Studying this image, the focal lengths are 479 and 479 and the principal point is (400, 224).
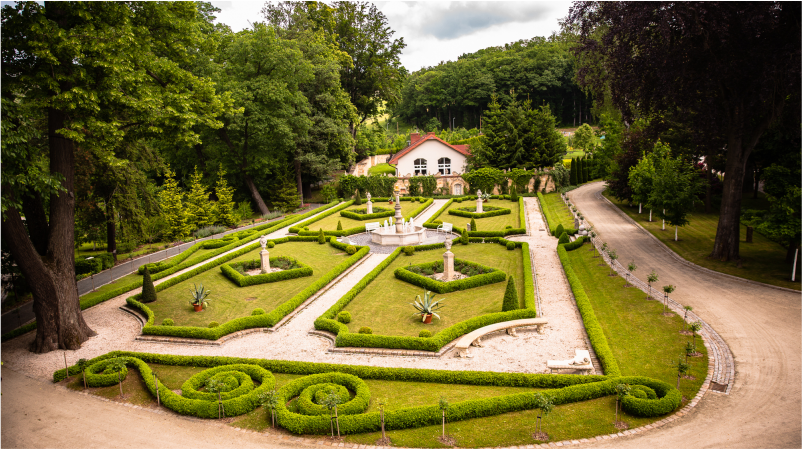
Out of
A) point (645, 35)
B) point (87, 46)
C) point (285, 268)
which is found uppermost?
point (645, 35)

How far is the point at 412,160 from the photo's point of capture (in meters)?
60.5

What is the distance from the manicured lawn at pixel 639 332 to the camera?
46.8ft

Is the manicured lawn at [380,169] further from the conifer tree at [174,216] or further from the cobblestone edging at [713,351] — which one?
the cobblestone edging at [713,351]

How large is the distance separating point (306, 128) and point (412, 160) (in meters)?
18.2

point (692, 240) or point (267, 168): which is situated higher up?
point (267, 168)

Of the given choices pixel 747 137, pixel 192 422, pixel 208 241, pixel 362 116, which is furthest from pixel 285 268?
pixel 362 116

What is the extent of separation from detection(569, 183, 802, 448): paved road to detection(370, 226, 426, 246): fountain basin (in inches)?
503

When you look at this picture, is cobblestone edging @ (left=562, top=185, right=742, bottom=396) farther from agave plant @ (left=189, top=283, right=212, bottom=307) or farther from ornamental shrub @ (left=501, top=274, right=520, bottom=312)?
agave plant @ (left=189, top=283, right=212, bottom=307)

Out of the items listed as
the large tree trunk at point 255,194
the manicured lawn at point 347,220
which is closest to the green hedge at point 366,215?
the manicured lawn at point 347,220

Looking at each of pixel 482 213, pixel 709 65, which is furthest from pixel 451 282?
pixel 482 213

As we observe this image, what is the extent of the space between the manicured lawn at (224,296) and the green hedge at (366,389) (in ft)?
13.4

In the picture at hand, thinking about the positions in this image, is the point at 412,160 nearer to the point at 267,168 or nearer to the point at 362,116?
the point at 362,116

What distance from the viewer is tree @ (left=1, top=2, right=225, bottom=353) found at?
14984mm

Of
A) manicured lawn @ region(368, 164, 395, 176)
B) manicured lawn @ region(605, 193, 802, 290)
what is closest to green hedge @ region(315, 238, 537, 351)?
manicured lawn @ region(605, 193, 802, 290)
